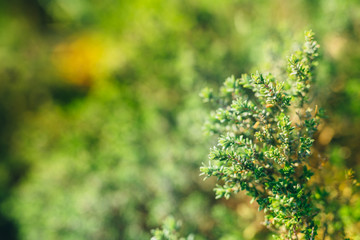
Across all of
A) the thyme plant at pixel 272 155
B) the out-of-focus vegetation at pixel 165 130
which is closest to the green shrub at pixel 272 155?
the thyme plant at pixel 272 155

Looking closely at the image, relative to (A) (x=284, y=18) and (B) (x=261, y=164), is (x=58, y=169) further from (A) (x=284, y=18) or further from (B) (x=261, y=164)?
(A) (x=284, y=18)

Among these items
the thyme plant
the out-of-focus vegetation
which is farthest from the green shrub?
the out-of-focus vegetation

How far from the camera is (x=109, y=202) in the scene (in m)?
4.57

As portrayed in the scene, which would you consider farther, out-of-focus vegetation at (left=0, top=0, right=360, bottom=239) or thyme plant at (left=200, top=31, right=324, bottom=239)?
out-of-focus vegetation at (left=0, top=0, right=360, bottom=239)

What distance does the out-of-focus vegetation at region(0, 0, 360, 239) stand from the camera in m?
3.74

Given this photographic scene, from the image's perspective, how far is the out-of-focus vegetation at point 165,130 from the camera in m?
3.74

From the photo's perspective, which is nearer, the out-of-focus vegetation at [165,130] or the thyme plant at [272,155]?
the thyme plant at [272,155]

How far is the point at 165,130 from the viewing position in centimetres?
544

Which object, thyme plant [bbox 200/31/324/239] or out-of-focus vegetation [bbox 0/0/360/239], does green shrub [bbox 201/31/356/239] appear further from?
out-of-focus vegetation [bbox 0/0/360/239]

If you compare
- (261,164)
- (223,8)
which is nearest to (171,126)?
(223,8)

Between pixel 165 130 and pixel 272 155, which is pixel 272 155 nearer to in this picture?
pixel 272 155

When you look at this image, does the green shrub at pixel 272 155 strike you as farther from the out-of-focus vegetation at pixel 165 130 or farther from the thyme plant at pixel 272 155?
the out-of-focus vegetation at pixel 165 130

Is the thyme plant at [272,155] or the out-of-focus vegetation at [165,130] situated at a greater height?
the out-of-focus vegetation at [165,130]

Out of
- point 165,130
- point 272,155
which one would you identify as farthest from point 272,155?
point 165,130
